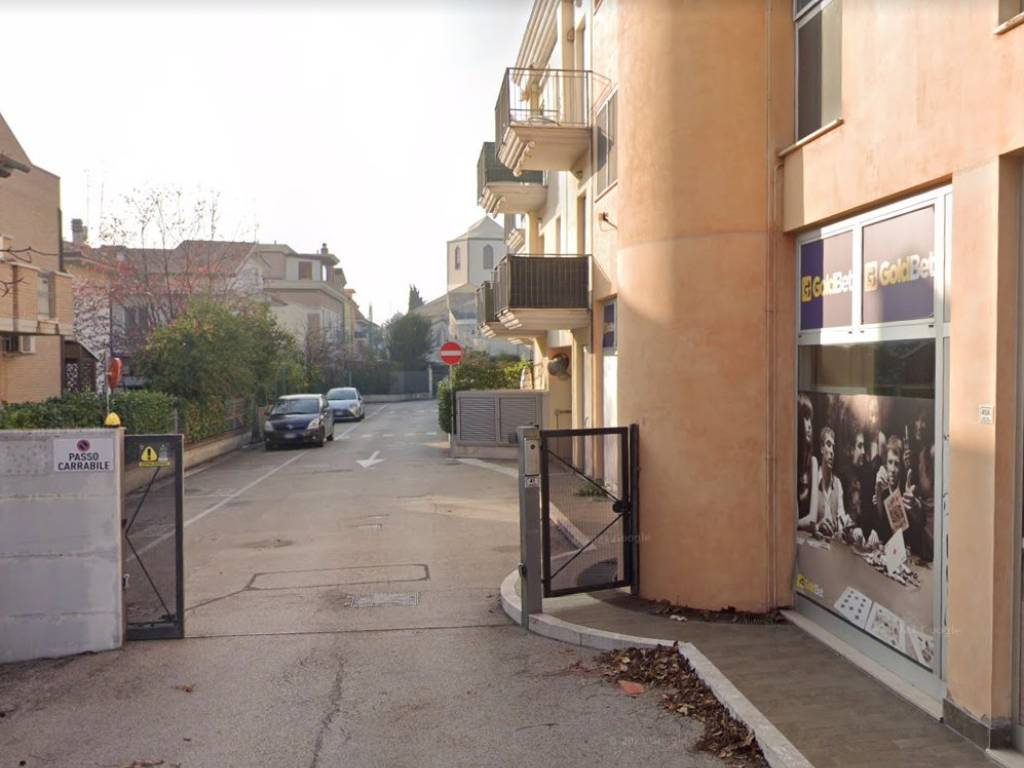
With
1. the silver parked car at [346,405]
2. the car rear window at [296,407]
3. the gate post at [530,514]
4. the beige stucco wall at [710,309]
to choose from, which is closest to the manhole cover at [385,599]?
the gate post at [530,514]

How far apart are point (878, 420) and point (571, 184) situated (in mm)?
13380

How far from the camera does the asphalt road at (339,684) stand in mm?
5488

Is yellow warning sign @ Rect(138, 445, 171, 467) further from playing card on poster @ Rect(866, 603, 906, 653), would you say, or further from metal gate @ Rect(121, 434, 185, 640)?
playing card on poster @ Rect(866, 603, 906, 653)

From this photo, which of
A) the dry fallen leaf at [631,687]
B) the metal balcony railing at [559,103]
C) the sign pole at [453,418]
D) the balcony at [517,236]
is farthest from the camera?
the balcony at [517,236]

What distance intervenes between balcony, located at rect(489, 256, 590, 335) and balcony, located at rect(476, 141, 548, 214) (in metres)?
5.54

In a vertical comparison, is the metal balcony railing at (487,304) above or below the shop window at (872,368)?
above

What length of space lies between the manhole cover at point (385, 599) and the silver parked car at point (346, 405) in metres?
32.1

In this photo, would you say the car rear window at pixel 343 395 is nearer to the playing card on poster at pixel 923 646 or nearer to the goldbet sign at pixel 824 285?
the goldbet sign at pixel 824 285

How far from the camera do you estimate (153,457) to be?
7906 mm

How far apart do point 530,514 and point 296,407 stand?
22.3 metres

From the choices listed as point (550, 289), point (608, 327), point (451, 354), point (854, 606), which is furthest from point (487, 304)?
point (854, 606)

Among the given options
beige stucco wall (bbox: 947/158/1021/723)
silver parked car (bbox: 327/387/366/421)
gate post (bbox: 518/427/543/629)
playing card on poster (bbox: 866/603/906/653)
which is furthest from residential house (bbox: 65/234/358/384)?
beige stucco wall (bbox: 947/158/1021/723)

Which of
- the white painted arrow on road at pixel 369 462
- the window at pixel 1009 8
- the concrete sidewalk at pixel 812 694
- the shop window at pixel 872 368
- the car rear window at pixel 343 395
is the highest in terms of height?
the window at pixel 1009 8

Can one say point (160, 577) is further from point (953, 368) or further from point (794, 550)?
point (953, 368)
